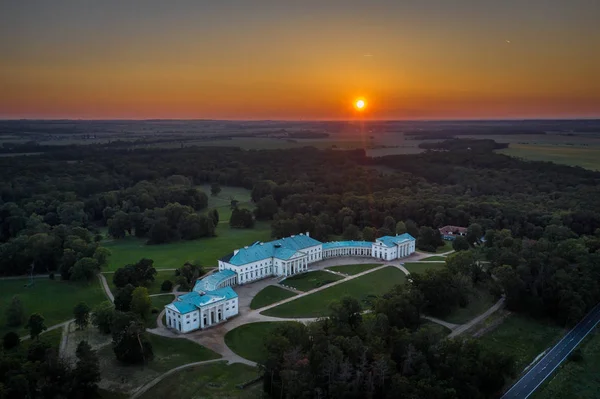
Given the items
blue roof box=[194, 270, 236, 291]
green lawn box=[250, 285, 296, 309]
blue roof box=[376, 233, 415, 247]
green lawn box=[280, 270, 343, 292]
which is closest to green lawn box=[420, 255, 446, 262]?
blue roof box=[376, 233, 415, 247]

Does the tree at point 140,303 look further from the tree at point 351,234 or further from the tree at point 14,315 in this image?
the tree at point 351,234

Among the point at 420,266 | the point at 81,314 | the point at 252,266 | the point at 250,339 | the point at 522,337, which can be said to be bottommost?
the point at 522,337

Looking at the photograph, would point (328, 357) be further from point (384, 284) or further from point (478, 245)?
point (478, 245)

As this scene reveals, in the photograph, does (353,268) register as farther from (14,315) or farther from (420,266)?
(14,315)

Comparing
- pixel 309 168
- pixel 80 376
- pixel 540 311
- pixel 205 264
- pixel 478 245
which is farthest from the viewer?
pixel 309 168

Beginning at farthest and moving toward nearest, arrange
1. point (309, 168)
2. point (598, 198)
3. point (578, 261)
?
point (309, 168)
point (598, 198)
point (578, 261)

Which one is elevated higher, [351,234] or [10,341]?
[10,341]

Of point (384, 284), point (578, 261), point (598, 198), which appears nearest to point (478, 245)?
point (578, 261)

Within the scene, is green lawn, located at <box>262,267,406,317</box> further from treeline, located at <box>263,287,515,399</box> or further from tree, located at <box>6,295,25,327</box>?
tree, located at <box>6,295,25,327</box>

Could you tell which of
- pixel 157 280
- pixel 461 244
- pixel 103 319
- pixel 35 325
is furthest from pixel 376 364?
pixel 461 244
